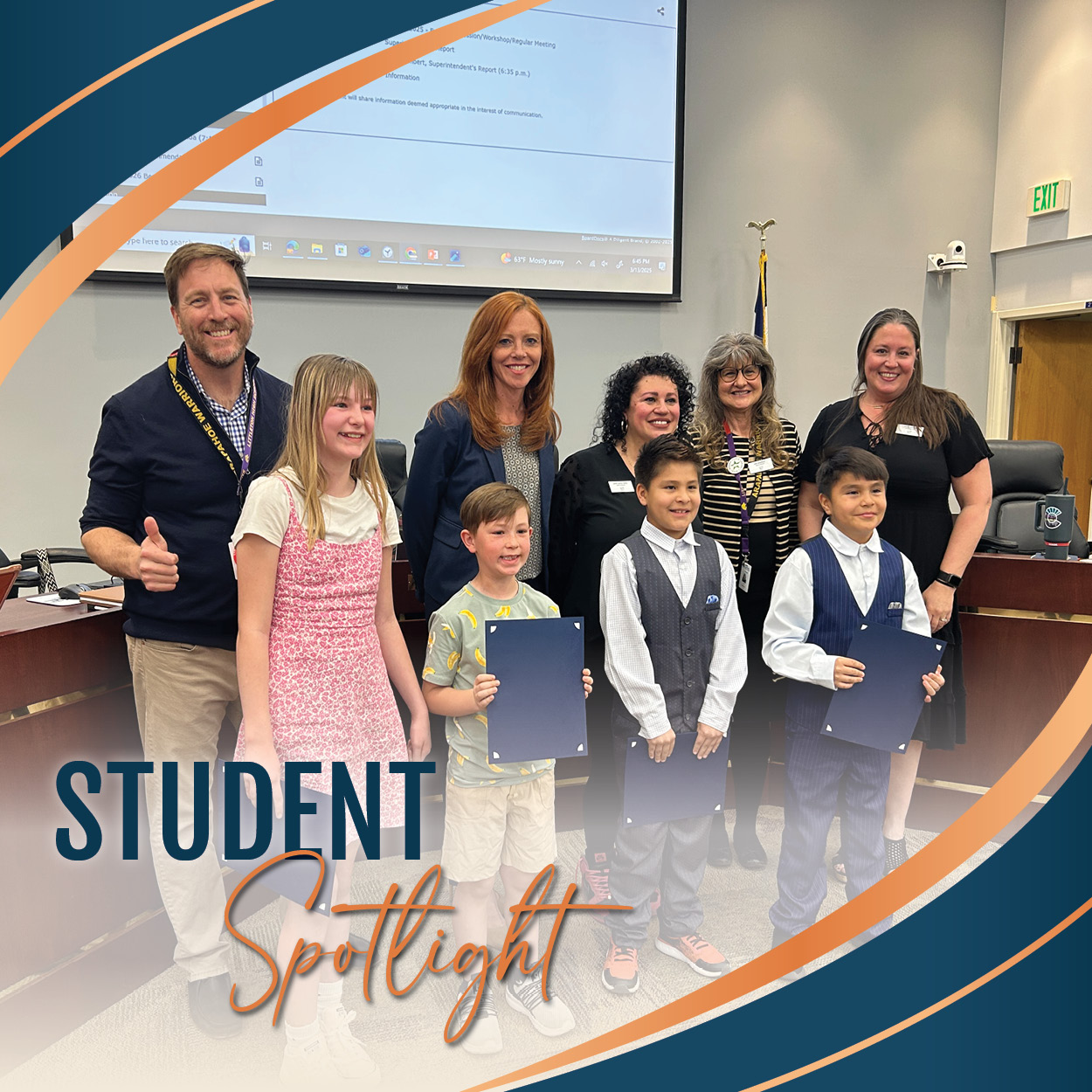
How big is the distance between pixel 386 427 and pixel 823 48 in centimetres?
348

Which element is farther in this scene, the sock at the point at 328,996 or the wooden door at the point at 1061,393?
the wooden door at the point at 1061,393

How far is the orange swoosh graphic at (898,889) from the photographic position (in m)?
1.75

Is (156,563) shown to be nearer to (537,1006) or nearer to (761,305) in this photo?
(537,1006)

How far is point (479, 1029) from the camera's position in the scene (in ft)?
6.33

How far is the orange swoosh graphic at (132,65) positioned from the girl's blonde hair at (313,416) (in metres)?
0.63

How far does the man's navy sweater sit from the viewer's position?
1855 mm

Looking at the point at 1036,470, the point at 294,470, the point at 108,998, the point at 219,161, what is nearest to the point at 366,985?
the point at 108,998

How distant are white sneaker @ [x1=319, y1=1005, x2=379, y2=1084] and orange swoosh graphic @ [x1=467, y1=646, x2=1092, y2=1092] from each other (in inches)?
13.8

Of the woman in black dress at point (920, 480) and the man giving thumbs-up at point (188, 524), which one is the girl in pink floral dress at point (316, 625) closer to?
the man giving thumbs-up at point (188, 524)

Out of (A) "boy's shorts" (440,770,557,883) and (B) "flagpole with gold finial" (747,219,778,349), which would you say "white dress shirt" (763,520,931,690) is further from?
(B) "flagpole with gold finial" (747,219,778,349)

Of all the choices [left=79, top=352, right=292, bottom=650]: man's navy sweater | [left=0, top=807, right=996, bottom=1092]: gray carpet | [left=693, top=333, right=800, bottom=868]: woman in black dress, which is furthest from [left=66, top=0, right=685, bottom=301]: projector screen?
[left=0, top=807, right=996, bottom=1092]: gray carpet

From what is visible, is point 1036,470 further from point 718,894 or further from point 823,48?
point 823,48

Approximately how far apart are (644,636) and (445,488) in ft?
2.03

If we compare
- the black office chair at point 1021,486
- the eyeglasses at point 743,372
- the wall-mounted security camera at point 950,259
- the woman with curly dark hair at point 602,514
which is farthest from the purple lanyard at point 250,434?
the wall-mounted security camera at point 950,259
